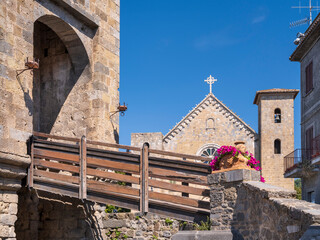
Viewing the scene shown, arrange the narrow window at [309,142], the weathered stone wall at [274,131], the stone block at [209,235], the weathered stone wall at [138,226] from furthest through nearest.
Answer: the weathered stone wall at [274,131] < the narrow window at [309,142] < the weathered stone wall at [138,226] < the stone block at [209,235]

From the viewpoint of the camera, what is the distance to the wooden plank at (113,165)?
955cm

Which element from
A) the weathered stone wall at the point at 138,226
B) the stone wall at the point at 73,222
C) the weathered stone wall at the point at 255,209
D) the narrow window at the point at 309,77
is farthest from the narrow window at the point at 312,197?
the weathered stone wall at the point at 255,209

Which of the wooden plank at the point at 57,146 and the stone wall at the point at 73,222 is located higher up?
the wooden plank at the point at 57,146

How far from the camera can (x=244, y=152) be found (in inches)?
344

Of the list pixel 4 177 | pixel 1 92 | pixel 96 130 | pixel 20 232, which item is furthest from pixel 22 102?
pixel 20 232

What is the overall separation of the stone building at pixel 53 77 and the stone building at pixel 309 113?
10.5 meters

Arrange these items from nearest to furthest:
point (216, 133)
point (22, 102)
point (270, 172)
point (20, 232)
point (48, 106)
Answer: point (22, 102) < point (20, 232) < point (48, 106) < point (270, 172) < point (216, 133)

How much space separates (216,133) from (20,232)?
1961 centimetres

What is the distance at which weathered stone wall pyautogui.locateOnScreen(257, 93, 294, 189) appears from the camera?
91.6 feet

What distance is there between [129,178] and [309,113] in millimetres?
14435

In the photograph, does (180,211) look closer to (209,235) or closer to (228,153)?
(209,235)

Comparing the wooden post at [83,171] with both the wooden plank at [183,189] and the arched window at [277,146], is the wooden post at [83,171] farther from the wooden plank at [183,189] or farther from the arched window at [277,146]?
the arched window at [277,146]

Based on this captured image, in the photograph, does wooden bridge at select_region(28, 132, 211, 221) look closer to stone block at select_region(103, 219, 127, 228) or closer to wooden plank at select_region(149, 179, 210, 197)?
wooden plank at select_region(149, 179, 210, 197)

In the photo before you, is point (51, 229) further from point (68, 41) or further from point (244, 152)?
point (244, 152)
